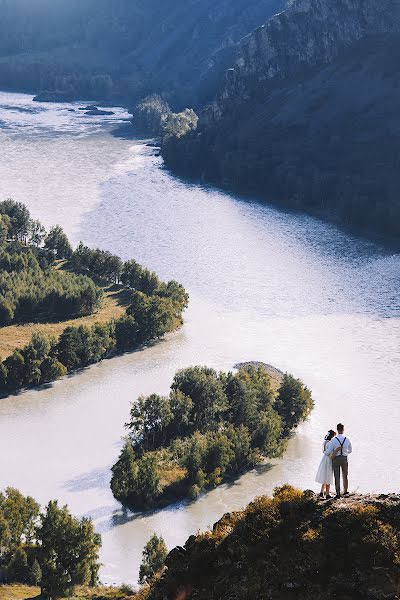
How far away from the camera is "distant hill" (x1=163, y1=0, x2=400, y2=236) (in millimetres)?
159250

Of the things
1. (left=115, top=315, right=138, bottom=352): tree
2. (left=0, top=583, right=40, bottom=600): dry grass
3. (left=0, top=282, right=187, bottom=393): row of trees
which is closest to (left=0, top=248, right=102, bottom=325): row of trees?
(left=0, top=282, right=187, bottom=393): row of trees

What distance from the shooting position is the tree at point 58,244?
392ft

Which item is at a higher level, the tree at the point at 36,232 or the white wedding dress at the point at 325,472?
the white wedding dress at the point at 325,472

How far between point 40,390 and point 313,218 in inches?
3353

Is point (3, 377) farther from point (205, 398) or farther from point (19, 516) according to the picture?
point (19, 516)

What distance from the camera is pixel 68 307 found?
9881cm

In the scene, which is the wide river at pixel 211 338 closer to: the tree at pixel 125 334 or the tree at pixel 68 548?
the tree at pixel 125 334

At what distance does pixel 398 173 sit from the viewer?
6353 inches

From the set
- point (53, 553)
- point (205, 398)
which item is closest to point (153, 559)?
point (53, 553)

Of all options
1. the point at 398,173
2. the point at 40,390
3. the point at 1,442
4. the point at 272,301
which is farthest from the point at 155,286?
the point at 398,173

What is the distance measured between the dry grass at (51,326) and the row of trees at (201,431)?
21.4 meters

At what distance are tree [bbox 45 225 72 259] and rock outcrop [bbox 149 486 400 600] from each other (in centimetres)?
9435

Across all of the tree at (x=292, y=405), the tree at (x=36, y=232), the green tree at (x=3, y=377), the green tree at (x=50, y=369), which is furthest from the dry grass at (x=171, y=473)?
the tree at (x=36, y=232)

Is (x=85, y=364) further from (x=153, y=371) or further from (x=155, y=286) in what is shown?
(x=155, y=286)
